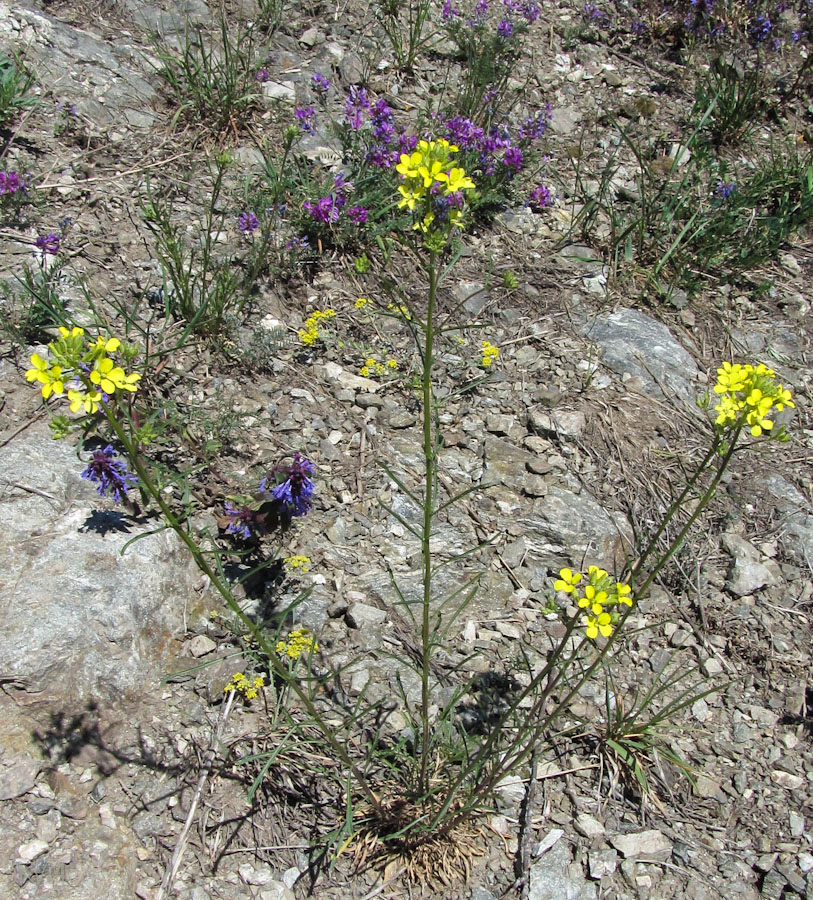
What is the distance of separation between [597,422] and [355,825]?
1.94 metres

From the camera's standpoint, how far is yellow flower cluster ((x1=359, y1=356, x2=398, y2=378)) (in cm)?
346

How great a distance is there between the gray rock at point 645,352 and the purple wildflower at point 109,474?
7.30 feet

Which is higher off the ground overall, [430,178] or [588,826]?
[430,178]

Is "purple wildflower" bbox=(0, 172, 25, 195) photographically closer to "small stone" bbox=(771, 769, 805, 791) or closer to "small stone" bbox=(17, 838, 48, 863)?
"small stone" bbox=(17, 838, 48, 863)

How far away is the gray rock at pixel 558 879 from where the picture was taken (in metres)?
2.22

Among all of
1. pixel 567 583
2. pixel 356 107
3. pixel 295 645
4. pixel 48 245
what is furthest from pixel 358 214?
pixel 567 583

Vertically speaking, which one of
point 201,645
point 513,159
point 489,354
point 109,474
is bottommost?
point 201,645

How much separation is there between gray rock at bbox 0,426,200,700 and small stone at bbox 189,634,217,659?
0.22 ft

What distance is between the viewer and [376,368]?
346 cm

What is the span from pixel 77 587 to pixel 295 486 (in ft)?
2.54

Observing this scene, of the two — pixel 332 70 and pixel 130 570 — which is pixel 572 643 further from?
pixel 332 70

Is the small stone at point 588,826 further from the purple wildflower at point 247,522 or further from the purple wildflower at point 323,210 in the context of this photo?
the purple wildflower at point 323,210

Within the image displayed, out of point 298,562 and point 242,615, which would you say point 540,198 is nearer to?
point 298,562

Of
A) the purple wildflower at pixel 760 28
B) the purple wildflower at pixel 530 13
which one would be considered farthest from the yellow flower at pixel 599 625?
the purple wildflower at pixel 760 28
